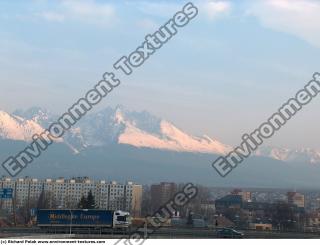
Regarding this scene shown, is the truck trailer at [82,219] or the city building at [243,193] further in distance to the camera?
the city building at [243,193]

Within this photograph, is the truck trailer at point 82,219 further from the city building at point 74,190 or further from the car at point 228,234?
the city building at point 74,190

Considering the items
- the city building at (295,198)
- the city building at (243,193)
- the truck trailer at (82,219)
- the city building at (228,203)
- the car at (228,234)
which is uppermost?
the city building at (243,193)

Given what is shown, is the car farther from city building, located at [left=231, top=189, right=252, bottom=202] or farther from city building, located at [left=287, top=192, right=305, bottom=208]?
city building, located at [left=231, top=189, right=252, bottom=202]

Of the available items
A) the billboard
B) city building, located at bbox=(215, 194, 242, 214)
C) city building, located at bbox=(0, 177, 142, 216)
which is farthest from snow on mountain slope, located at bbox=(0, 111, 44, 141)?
the billboard

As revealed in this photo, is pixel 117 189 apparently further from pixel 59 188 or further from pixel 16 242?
pixel 16 242

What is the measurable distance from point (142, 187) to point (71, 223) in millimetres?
35293

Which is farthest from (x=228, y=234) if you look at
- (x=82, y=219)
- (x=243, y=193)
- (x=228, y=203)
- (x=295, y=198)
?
(x=243, y=193)

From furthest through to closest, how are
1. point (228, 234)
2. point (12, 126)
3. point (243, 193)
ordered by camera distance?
point (12, 126) → point (243, 193) → point (228, 234)

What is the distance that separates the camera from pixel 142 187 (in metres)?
66.0

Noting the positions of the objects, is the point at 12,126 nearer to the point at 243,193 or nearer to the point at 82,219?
the point at 243,193

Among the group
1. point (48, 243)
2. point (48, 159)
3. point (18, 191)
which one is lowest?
point (48, 243)

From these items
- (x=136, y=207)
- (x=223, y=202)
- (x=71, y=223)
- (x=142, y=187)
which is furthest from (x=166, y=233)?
(x=142, y=187)

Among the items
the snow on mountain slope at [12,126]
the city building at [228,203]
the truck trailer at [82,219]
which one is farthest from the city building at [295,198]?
the snow on mountain slope at [12,126]

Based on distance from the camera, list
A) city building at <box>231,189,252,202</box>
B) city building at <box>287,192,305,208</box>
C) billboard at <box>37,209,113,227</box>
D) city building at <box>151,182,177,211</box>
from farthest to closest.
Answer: city building at <box>231,189,252,202</box> < city building at <box>287,192,305,208</box> < city building at <box>151,182,177,211</box> < billboard at <box>37,209,113,227</box>
